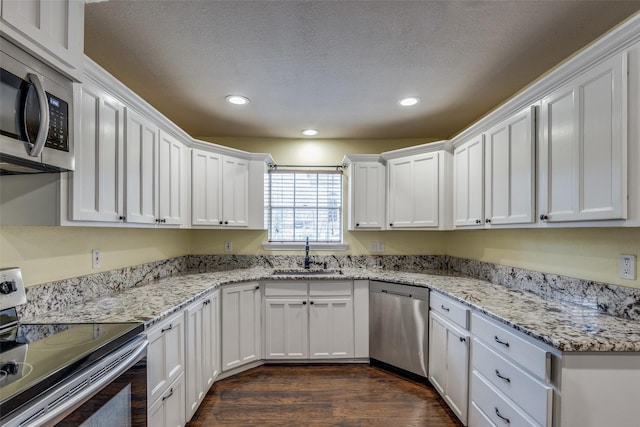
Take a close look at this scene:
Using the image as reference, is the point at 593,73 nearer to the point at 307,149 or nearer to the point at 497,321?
the point at 497,321

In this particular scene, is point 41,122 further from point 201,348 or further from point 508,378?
point 508,378

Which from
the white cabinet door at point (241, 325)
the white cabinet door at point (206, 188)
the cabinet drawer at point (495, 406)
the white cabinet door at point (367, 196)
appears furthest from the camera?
the white cabinet door at point (367, 196)

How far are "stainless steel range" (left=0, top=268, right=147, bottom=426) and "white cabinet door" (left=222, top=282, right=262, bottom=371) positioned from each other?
1.23 meters

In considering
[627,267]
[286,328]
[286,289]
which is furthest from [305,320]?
[627,267]

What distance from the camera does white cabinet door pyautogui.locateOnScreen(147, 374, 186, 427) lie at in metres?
1.59

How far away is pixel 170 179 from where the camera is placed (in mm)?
2451

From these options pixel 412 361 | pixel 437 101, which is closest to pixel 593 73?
pixel 437 101

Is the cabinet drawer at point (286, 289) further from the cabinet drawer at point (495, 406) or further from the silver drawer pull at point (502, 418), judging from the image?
the silver drawer pull at point (502, 418)

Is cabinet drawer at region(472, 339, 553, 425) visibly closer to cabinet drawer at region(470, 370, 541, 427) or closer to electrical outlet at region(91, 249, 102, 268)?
cabinet drawer at region(470, 370, 541, 427)

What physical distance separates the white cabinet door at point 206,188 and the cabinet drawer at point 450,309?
216cm

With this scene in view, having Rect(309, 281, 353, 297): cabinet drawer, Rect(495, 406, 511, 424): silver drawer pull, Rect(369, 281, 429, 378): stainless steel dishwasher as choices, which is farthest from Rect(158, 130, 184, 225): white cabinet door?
Rect(495, 406, 511, 424): silver drawer pull

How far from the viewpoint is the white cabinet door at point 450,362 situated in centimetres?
198

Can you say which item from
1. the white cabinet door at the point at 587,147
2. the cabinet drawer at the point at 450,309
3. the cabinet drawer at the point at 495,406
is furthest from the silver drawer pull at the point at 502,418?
the white cabinet door at the point at 587,147

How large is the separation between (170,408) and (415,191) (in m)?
2.69
